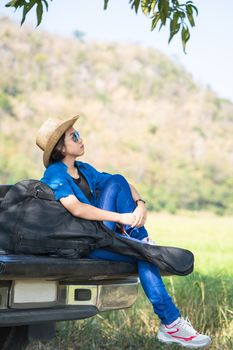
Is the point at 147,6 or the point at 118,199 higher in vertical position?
the point at 147,6

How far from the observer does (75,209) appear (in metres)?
4.32

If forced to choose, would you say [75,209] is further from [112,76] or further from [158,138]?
[112,76]

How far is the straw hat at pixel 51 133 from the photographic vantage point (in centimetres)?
482

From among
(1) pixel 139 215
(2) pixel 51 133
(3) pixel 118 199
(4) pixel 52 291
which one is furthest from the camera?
(2) pixel 51 133

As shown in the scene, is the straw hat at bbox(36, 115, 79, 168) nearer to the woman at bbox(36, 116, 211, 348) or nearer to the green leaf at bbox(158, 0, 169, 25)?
the woman at bbox(36, 116, 211, 348)

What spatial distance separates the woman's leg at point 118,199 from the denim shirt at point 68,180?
0.10 metres

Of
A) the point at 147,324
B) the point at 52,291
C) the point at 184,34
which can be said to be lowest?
the point at 147,324

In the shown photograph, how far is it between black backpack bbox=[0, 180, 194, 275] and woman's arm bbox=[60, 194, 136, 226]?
3 cm

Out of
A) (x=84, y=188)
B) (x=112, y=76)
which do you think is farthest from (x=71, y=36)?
(x=84, y=188)

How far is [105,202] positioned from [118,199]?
0.09 metres

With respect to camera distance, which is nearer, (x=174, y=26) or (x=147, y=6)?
(x=174, y=26)

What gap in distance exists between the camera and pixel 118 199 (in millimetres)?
4738

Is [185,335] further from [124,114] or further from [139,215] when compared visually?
[124,114]

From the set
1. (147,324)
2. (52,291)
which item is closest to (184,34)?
(52,291)
